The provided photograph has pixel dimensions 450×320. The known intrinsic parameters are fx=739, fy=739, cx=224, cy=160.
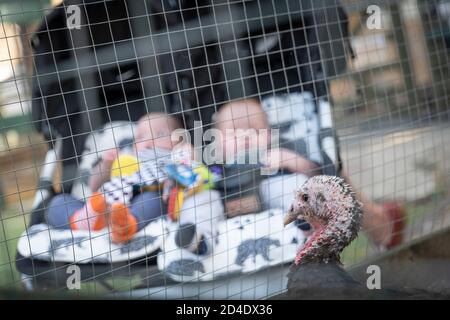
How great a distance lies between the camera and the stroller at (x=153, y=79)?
1843mm

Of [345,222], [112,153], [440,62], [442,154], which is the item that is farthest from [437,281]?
[112,153]

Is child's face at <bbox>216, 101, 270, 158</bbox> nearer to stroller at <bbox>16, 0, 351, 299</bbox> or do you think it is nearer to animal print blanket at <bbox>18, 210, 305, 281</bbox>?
stroller at <bbox>16, 0, 351, 299</bbox>

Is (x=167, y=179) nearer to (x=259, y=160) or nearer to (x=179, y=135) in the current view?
(x=179, y=135)

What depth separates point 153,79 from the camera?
1896 millimetres

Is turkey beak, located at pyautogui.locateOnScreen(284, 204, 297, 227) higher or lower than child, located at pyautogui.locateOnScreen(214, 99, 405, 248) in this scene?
lower

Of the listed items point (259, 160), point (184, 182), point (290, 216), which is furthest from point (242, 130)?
point (290, 216)

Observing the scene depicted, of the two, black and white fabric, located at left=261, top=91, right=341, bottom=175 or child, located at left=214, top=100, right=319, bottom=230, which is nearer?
child, located at left=214, top=100, right=319, bottom=230

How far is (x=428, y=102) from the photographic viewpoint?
7.36 feet

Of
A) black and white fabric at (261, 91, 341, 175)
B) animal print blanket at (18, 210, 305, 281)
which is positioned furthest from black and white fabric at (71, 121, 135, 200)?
black and white fabric at (261, 91, 341, 175)

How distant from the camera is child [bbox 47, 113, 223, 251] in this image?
184 centimetres

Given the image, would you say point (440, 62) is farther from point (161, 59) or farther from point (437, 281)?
point (161, 59)

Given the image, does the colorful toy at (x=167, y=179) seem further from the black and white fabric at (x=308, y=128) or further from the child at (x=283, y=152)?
the black and white fabric at (x=308, y=128)

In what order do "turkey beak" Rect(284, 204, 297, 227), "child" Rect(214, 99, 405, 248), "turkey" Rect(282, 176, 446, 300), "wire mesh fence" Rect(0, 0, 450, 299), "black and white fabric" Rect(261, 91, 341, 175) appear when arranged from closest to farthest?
"turkey" Rect(282, 176, 446, 300)
"turkey beak" Rect(284, 204, 297, 227)
"wire mesh fence" Rect(0, 0, 450, 299)
"child" Rect(214, 99, 405, 248)
"black and white fabric" Rect(261, 91, 341, 175)

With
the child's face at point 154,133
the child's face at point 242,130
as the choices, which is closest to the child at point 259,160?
the child's face at point 242,130
